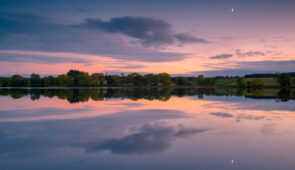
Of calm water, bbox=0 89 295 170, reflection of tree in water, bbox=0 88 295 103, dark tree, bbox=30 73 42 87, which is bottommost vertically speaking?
calm water, bbox=0 89 295 170

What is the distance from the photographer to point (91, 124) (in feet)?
46.0

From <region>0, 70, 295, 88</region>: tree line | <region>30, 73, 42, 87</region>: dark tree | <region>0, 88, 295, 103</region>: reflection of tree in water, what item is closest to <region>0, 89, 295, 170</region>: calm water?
<region>0, 88, 295, 103</region>: reflection of tree in water

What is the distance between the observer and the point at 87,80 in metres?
131

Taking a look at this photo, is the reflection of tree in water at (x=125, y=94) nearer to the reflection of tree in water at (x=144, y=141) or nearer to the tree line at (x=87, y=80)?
the reflection of tree in water at (x=144, y=141)

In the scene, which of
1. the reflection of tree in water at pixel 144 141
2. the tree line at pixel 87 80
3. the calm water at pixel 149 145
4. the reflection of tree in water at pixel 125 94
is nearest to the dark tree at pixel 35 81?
the tree line at pixel 87 80

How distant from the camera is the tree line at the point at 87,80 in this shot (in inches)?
5271

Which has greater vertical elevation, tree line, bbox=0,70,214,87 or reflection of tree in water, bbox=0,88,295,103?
tree line, bbox=0,70,214,87

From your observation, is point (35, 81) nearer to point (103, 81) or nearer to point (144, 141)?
point (103, 81)

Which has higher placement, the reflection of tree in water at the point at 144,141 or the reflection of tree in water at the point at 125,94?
the reflection of tree in water at the point at 125,94

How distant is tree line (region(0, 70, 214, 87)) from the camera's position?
439 feet

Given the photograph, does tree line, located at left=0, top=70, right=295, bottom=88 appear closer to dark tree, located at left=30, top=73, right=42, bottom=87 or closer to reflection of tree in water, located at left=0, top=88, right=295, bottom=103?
dark tree, located at left=30, top=73, right=42, bottom=87

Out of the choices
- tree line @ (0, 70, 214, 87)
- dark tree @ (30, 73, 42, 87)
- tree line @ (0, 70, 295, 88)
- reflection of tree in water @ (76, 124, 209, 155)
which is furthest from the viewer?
dark tree @ (30, 73, 42, 87)

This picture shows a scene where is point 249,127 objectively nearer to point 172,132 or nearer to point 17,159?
point 172,132

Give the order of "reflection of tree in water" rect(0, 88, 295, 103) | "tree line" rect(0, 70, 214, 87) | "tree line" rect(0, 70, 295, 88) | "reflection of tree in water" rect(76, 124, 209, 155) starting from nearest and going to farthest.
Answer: "reflection of tree in water" rect(76, 124, 209, 155), "reflection of tree in water" rect(0, 88, 295, 103), "tree line" rect(0, 70, 295, 88), "tree line" rect(0, 70, 214, 87)
